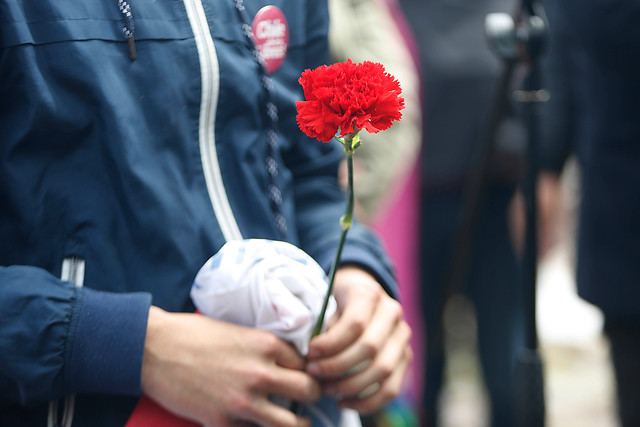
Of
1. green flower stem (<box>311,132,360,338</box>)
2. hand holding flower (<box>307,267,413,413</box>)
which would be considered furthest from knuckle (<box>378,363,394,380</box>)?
green flower stem (<box>311,132,360,338</box>)

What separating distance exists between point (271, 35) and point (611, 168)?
2.43 ft

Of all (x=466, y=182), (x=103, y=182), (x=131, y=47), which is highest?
(x=131, y=47)

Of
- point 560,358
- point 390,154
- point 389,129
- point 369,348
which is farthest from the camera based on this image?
point 560,358

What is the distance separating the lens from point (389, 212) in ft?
5.72

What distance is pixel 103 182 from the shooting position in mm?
633

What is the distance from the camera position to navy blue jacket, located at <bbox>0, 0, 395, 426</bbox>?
23.6 inches

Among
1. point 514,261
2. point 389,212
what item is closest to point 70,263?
point 389,212

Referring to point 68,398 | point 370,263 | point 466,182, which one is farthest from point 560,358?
point 68,398

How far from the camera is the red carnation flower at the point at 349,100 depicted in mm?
458

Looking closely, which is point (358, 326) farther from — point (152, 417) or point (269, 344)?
point (152, 417)

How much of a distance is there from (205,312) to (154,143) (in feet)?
0.51

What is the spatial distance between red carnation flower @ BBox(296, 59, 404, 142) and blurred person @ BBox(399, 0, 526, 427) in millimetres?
1255

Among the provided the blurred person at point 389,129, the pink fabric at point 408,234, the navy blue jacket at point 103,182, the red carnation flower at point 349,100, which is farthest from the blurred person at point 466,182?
the red carnation flower at point 349,100

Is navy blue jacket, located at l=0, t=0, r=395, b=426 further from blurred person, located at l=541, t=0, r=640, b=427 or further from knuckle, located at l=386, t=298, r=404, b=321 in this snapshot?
blurred person, located at l=541, t=0, r=640, b=427
